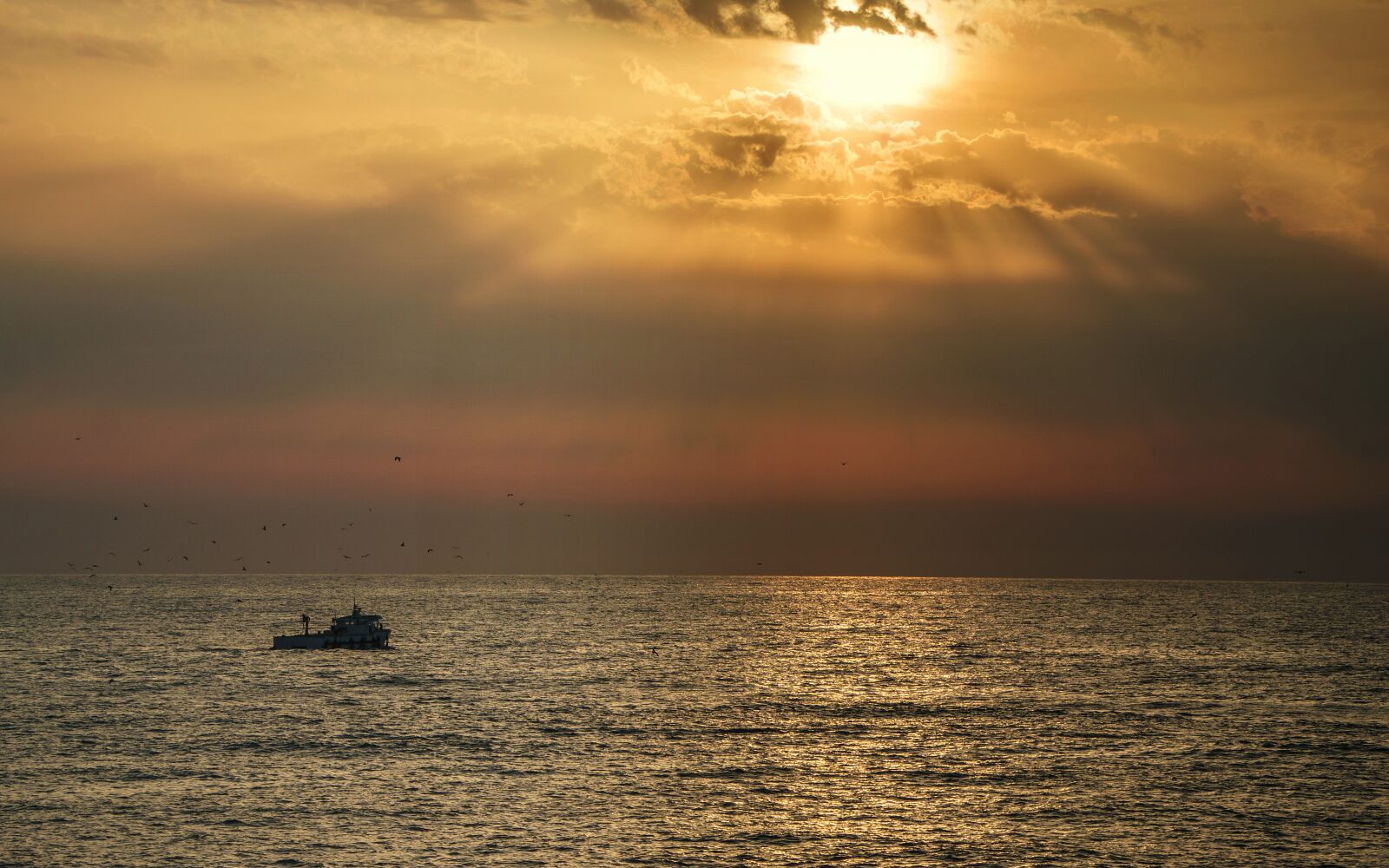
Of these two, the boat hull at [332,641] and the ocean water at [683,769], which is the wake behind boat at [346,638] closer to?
the boat hull at [332,641]

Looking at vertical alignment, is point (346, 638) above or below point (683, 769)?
above

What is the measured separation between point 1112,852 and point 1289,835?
475 inches

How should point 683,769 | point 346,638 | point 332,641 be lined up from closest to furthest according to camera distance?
point 683,769, point 332,641, point 346,638

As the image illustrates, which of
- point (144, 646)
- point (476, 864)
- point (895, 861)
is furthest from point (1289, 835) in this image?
point (144, 646)

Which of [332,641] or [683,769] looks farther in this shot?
[332,641]

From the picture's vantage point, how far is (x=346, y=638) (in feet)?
605

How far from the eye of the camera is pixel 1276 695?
140500mm

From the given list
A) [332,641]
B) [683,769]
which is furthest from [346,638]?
[683,769]

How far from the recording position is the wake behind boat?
184 m

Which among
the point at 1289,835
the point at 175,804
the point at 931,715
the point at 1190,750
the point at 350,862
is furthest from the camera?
the point at 931,715

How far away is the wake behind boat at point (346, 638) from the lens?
18400 centimetres

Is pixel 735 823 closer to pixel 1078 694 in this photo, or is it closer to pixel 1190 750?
pixel 1190 750

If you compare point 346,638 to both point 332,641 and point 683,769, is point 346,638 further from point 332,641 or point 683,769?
point 683,769

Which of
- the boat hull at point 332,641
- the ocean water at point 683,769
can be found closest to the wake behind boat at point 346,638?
the boat hull at point 332,641
